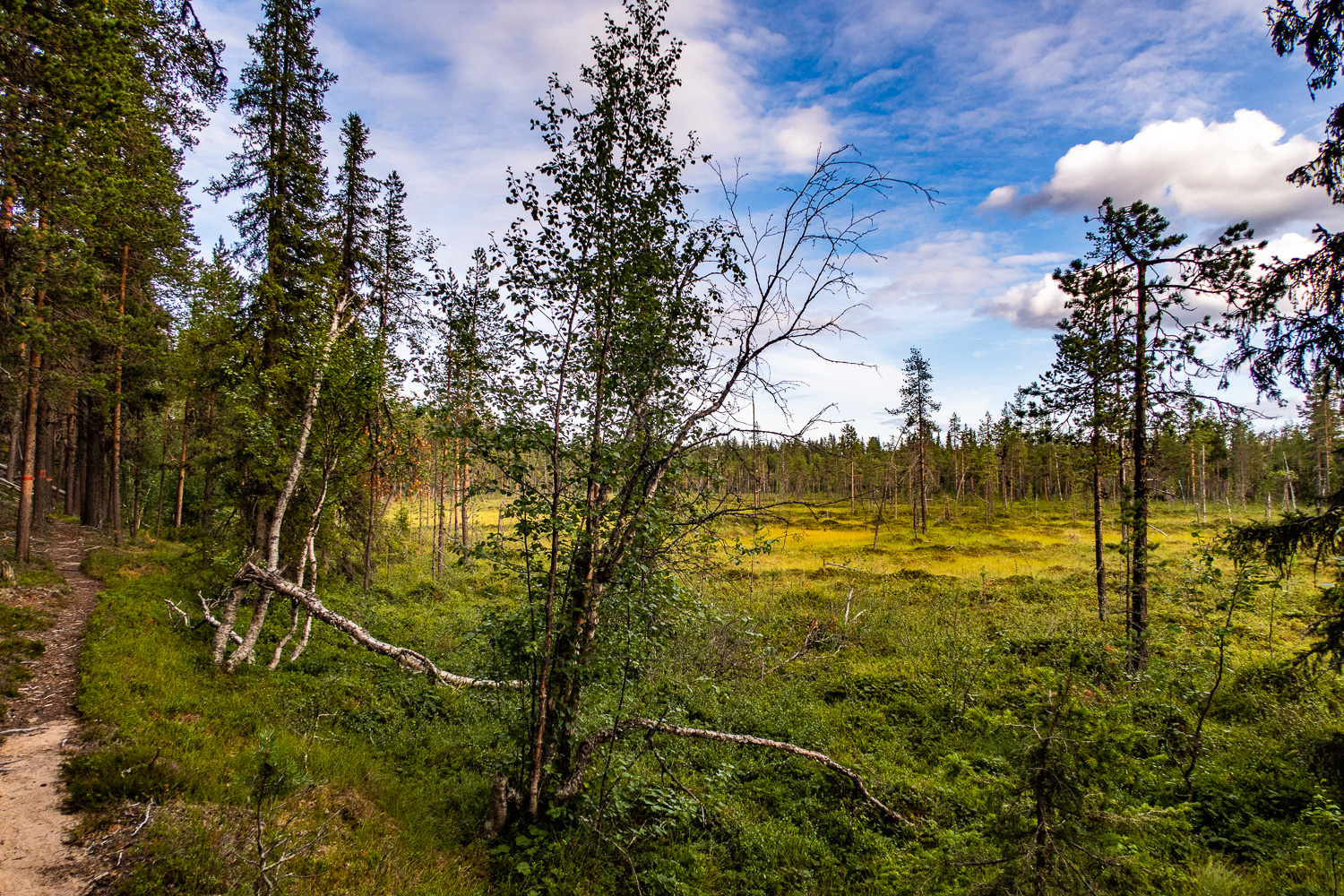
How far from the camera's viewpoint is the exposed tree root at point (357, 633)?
751 cm

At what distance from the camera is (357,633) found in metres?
7.93

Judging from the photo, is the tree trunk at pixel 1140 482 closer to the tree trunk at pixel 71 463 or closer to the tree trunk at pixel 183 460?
the tree trunk at pixel 183 460

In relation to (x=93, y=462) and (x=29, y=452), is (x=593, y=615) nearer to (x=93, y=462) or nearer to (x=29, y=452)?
(x=29, y=452)

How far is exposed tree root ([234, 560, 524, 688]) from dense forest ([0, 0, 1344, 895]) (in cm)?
8

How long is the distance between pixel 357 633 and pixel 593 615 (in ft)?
15.8

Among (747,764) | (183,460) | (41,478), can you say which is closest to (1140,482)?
(747,764)

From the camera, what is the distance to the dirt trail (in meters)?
4.00

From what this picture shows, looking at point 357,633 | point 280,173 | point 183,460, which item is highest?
point 280,173

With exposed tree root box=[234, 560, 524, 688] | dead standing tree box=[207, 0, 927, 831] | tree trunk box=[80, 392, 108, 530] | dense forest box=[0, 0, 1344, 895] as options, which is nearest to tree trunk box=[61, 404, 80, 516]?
tree trunk box=[80, 392, 108, 530]

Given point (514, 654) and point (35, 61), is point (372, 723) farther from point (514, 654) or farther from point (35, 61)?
point (35, 61)

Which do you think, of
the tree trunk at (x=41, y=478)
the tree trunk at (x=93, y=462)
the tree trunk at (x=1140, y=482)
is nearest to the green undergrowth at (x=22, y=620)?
the tree trunk at (x=41, y=478)

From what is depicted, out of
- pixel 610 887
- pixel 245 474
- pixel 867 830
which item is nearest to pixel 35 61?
pixel 245 474

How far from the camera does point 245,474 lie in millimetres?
12008

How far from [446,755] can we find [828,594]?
1620 cm
